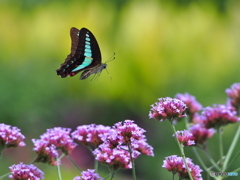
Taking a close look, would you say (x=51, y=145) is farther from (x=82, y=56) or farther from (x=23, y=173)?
(x=82, y=56)

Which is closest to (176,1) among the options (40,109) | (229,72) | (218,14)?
(218,14)

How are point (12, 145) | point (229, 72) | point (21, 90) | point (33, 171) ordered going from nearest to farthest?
point (33, 171) → point (12, 145) → point (21, 90) → point (229, 72)

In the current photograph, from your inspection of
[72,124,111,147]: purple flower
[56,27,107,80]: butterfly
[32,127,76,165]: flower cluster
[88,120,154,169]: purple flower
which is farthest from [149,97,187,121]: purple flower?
[56,27,107,80]: butterfly

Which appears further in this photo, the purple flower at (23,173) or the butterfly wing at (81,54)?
the butterfly wing at (81,54)

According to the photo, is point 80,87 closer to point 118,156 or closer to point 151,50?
point 151,50

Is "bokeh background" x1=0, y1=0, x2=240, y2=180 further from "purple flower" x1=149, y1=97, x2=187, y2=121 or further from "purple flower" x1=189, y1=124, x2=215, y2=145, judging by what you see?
"purple flower" x1=149, y1=97, x2=187, y2=121

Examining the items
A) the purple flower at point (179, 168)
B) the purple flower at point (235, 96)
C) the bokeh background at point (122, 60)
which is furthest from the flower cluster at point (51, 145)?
the bokeh background at point (122, 60)

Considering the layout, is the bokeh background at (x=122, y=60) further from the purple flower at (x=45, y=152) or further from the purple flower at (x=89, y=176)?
the purple flower at (x=89, y=176)
